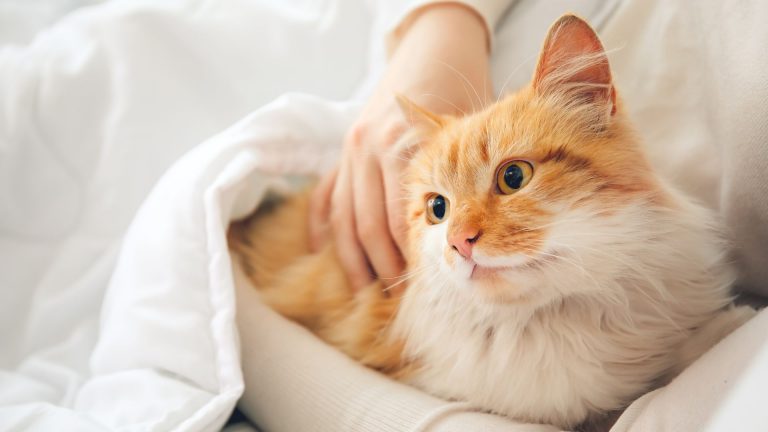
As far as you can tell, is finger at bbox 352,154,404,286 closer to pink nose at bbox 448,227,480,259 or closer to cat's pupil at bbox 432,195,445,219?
cat's pupil at bbox 432,195,445,219

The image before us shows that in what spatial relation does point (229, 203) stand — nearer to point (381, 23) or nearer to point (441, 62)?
point (441, 62)

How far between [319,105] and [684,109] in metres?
0.87

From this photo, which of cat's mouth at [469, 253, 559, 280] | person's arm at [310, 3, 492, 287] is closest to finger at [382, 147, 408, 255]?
person's arm at [310, 3, 492, 287]

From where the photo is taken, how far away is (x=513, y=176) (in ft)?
2.85

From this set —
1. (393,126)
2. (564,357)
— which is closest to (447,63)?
(393,126)

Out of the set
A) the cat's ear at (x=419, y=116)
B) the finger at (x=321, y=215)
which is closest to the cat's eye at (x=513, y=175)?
the cat's ear at (x=419, y=116)

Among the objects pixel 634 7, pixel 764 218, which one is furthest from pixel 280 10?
pixel 764 218

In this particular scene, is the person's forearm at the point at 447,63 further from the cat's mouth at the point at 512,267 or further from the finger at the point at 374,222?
the cat's mouth at the point at 512,267

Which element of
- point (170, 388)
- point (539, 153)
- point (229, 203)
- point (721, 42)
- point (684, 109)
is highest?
point (721, 42)

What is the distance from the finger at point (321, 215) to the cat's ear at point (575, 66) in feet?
2.12

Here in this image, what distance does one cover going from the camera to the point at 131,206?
4.79 feet

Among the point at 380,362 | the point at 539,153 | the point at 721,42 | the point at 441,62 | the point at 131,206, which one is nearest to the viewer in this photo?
the point at 539,153

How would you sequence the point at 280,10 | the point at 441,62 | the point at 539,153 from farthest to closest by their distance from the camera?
the point at 280,10 → the point at 441,62 → the point at 539,153

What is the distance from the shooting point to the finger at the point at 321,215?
4.64 ft
